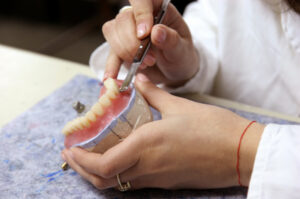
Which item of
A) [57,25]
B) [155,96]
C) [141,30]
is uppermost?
[141,30]

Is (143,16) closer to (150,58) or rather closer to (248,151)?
(150,58)

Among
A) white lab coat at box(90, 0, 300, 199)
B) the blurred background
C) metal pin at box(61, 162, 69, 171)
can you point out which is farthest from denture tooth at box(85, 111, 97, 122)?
the blurred background

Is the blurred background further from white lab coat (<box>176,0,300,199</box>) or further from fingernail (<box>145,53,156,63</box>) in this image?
fingernail (<box>145,53,156,63</box>)

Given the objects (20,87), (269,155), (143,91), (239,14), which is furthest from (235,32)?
(20,87)

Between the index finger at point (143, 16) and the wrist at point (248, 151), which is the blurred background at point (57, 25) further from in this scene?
the wrist at point (248, 151)

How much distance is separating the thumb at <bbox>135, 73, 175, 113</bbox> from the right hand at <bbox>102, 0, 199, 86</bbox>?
95 millimetres

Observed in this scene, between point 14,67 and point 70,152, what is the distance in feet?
1.86

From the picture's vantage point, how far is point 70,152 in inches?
Result: 26.0

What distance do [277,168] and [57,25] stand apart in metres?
3.00

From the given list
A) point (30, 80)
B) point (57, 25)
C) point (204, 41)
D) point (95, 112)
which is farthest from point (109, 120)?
point (57, 25)

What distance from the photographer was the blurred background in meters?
2.92

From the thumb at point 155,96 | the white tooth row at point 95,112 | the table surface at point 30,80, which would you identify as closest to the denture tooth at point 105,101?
the white tooth row at point 95,112

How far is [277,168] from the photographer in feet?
1.84

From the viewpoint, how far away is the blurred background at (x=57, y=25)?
292 cm
